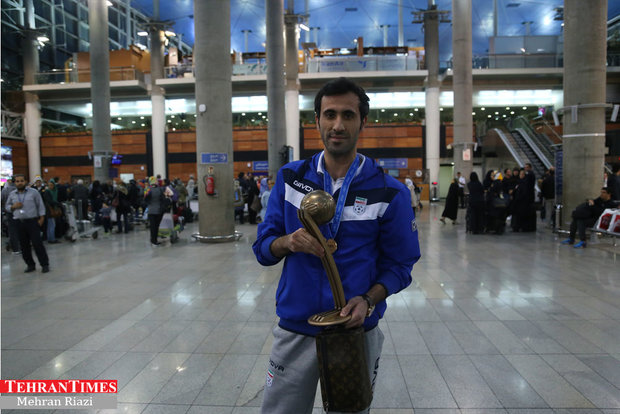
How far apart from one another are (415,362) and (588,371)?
143 cm

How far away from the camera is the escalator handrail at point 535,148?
21.8 metres

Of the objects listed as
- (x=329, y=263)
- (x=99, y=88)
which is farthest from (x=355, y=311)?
(x=99, y=88)

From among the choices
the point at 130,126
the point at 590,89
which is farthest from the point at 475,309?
the point at 130,126

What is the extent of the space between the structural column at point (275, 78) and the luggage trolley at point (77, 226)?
9.21 meters

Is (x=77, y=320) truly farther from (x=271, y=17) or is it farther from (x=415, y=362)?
(x=271, y=17)

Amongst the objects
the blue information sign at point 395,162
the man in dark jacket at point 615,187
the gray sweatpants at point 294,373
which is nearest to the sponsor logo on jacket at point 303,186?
the gray sweatpants at point 294,373

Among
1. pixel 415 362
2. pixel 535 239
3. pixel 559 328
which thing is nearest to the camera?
pixel 415 362

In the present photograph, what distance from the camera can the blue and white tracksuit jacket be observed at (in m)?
1.67

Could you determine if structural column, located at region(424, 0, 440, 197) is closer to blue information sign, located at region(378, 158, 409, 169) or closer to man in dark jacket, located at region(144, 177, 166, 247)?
blue information sign, located at region(378, 158, 409, 169)

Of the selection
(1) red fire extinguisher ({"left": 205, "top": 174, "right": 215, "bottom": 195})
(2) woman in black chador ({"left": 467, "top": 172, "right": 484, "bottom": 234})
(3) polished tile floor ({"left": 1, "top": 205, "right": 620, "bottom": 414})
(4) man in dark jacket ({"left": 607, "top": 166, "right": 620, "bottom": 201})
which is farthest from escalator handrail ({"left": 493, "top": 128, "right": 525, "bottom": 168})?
(1) red fire extinguisher ({"left": 205, "top": 174, "right": 215, "bottom": 195})

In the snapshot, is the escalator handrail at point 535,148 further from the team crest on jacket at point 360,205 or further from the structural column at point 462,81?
the team crest on jacket at point 360,205

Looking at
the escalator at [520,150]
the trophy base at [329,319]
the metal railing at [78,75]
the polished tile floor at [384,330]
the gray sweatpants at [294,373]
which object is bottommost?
the polished tile floor at [384,330]

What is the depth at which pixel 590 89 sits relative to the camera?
36.0 feet

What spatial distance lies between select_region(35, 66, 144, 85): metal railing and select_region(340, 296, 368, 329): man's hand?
32.6 meters
